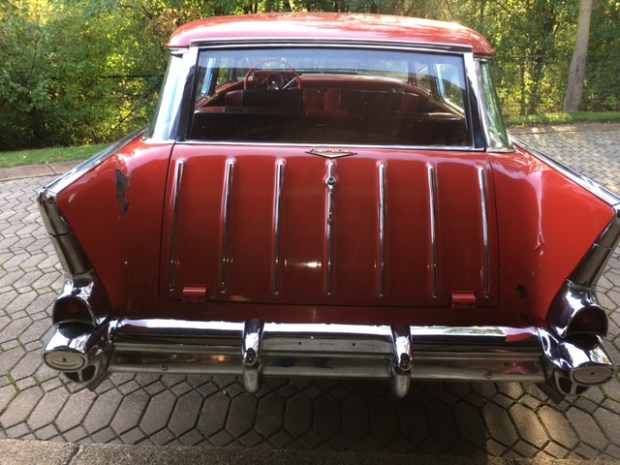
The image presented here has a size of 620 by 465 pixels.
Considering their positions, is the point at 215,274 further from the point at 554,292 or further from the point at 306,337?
the point at 554,292

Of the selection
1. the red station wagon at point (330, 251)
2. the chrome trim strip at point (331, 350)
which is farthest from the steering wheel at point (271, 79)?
the chrome trim strip at point (331, 350)

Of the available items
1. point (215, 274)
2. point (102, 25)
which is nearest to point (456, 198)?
point (215, 274)

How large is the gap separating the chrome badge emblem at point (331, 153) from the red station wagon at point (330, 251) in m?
0.01

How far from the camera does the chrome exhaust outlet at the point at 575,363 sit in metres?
1.80

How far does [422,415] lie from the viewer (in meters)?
2.52

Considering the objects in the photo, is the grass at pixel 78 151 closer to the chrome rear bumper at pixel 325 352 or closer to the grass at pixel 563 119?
the grass at pixel 563 119

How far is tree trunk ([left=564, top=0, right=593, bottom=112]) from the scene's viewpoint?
10.3 meters

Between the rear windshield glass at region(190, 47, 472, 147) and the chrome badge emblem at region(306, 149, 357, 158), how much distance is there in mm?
419

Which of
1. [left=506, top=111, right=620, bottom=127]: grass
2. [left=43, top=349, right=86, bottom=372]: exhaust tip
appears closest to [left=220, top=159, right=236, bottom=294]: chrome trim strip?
[left=43, top=349, right=86, bottom=372]: exhaust tip

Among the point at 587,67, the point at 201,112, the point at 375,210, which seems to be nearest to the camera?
the point at 375,210

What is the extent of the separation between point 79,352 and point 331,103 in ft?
6.74

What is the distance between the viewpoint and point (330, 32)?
2434mm

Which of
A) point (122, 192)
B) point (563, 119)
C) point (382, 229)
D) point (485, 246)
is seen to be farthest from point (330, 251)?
point (563, 119)

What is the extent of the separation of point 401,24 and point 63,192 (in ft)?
6.38
